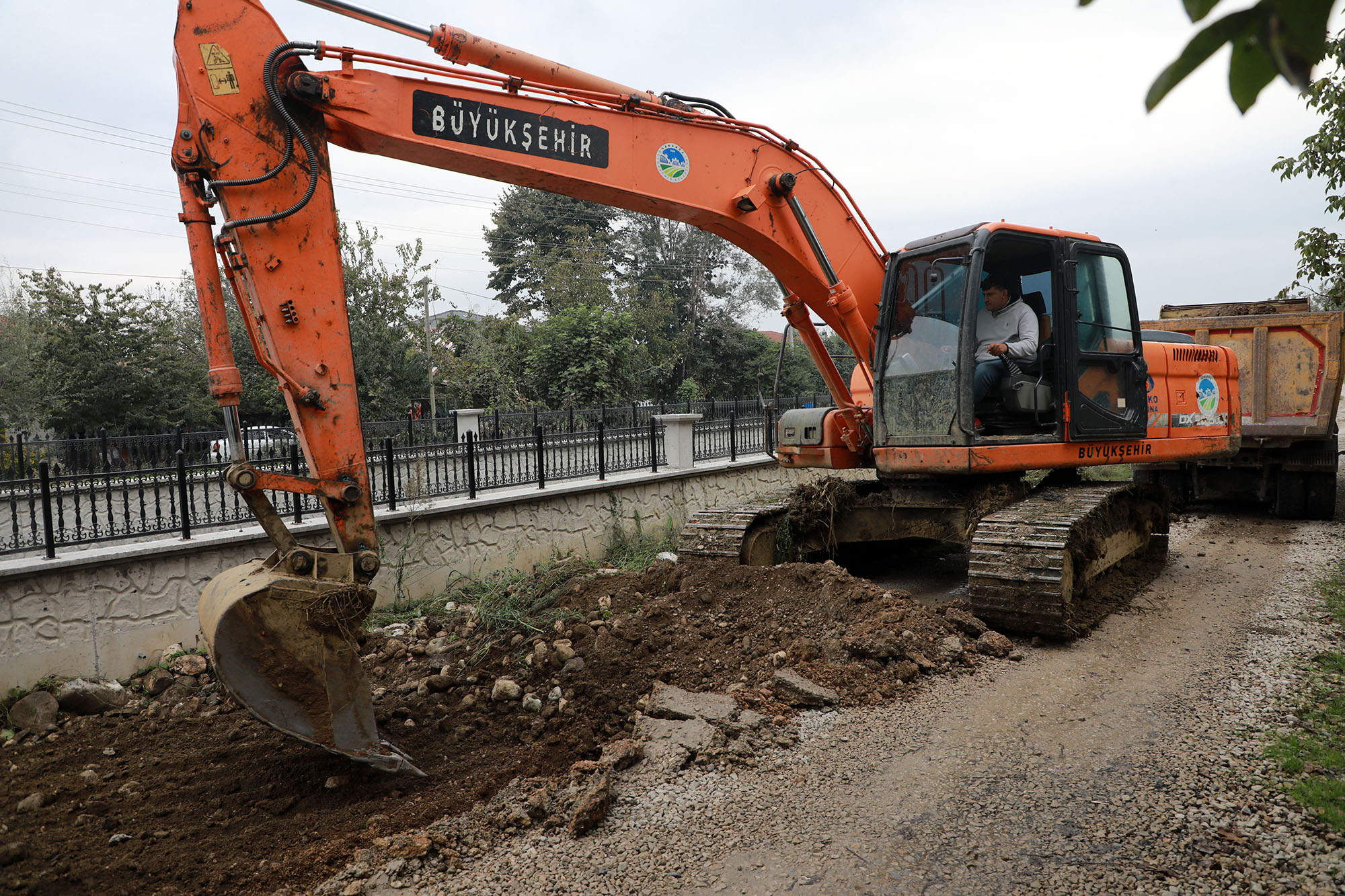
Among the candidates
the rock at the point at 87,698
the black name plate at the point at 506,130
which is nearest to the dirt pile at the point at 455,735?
the rock at the point at 87,698

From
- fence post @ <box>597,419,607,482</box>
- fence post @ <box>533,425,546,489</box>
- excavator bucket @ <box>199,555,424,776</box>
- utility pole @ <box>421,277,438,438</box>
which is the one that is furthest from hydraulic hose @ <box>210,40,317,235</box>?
utility pole @ <box>421,277,438,438</box>

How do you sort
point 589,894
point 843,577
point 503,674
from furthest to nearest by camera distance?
point 843,577, point 503,674, point 589,894

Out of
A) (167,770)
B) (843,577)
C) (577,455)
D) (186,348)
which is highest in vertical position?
(186,348)

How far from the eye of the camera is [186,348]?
23.3m

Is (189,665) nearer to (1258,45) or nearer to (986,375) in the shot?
(986,375)

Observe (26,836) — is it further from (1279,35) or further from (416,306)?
(416,306)

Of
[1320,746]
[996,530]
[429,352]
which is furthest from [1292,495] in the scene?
[429,352]

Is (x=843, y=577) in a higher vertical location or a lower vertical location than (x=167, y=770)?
higher

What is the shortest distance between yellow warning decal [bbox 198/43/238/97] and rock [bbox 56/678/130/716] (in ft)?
13.1

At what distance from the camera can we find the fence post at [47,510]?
557 cm

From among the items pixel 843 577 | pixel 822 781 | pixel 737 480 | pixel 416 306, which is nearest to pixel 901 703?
pixel 822 781

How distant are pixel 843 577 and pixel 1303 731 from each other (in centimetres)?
252

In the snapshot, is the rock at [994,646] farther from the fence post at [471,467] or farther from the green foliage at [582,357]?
the green foliage at [582,357]

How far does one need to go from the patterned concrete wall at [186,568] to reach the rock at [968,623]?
2.39 metres
